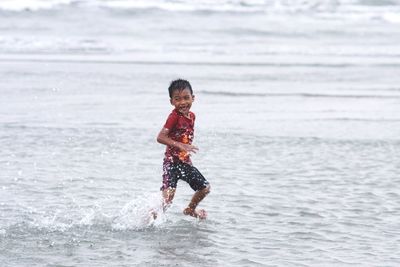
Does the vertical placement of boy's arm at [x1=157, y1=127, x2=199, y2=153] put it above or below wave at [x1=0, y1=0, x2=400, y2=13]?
below

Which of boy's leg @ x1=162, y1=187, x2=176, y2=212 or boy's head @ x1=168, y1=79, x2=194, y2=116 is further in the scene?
boy's leg @ x1=162, y1=187, x2=176, y2=212

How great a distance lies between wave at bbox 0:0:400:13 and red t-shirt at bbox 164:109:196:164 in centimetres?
2944

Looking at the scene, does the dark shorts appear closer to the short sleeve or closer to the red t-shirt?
the red t-shirt

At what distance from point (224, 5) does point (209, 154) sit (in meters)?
31.6

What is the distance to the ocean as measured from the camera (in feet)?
23.7

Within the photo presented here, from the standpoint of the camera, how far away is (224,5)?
42312mm

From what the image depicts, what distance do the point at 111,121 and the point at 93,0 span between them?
28354mm

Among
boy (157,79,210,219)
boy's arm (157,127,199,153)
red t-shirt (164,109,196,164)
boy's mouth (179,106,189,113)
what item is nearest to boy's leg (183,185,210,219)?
boy (157,79,210,219)

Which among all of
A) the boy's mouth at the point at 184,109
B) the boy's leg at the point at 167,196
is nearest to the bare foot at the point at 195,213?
the boy's leg at the point at 167,196

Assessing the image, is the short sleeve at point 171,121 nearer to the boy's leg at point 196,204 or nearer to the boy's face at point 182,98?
the boy's face at point 182,98

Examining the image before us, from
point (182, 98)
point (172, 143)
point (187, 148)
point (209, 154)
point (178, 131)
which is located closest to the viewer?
point (187, 148)

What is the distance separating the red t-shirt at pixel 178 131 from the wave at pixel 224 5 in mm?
29439

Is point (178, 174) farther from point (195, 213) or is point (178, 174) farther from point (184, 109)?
point (184, 109)

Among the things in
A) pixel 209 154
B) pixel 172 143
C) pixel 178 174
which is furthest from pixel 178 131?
pixel 209 154
